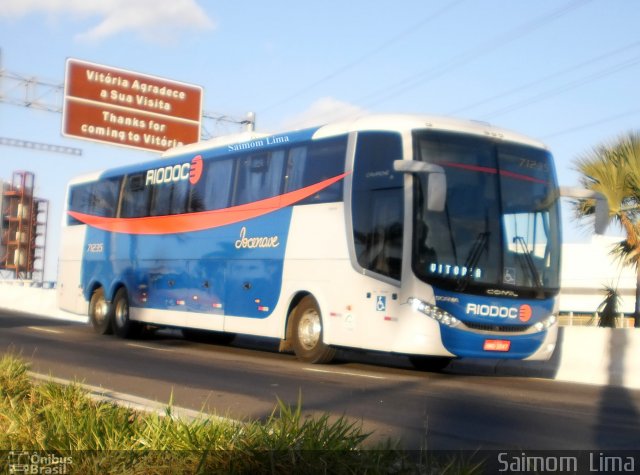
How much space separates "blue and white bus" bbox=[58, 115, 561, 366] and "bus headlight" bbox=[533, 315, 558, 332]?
0.03m

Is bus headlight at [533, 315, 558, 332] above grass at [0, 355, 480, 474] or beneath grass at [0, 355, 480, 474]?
above

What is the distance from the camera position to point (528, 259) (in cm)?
1470

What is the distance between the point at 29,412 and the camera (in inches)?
279

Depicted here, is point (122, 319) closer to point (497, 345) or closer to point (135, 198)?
point (135, 198)

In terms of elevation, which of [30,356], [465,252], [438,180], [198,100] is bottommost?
[30,356]

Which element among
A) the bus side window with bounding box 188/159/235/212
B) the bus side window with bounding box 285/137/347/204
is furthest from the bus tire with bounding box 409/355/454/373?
the bus side window with bounding box 188/159/235/212

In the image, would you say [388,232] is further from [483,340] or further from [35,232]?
[35,232]

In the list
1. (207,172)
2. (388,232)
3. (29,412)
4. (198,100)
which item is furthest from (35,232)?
(29,412)

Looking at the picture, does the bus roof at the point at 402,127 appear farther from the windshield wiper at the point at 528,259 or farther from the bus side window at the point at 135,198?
the bus side window at the point at 135,198

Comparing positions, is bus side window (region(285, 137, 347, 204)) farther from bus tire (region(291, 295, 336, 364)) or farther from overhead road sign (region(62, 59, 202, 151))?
overhead road sign (region(62, 59, 202, 151))

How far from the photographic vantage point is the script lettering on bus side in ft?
56.1

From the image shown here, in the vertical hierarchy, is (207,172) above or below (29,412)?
above

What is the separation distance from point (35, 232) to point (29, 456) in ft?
259

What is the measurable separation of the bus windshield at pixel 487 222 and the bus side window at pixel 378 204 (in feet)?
1.11
